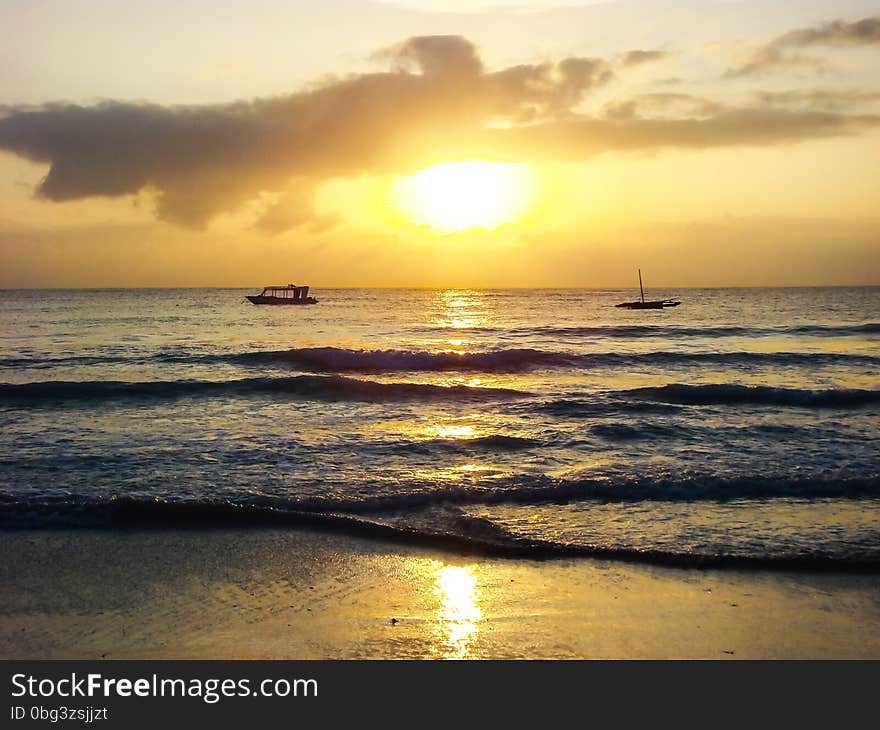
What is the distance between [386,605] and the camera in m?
6.74

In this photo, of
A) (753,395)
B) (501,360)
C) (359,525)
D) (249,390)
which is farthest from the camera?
(501,360)

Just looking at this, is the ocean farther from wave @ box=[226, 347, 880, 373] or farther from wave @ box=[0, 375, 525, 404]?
wave @ box=[226, 347, 880, 373]

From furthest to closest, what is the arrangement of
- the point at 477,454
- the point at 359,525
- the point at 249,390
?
the point at 249,390
the point at 477,454
the point at 359,525

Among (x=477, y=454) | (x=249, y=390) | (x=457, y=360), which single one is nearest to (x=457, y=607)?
(x=477, y=454)

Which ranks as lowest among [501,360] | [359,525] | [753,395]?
[753,395]

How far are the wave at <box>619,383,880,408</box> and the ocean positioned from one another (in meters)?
0.11

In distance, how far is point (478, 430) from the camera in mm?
16031

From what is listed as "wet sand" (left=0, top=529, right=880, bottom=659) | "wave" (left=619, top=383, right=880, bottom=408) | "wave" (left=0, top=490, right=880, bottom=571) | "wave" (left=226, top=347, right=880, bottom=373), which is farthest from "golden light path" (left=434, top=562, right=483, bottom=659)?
"wave" (left=226, top=347, right=880, bottom=373)

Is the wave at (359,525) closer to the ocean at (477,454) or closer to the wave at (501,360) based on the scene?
the ocean at (477,454)

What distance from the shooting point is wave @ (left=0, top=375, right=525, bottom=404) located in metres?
21.4

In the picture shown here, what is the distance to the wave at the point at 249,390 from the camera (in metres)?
21.4

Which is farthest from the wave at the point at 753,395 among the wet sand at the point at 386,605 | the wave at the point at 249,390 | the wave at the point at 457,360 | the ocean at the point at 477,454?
the wet sand at the point at 386,605

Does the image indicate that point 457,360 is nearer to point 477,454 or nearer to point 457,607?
point 477,454

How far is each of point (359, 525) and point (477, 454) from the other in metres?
4.74
